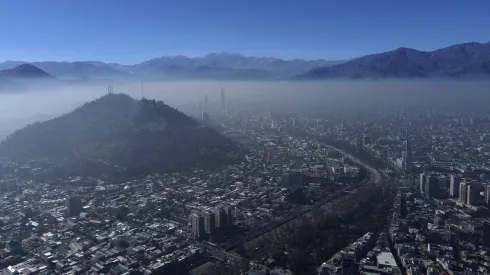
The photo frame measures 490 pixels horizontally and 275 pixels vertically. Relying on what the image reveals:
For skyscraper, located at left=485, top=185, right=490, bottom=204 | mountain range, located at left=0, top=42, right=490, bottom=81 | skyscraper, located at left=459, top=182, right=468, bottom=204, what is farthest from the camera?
mountain range, located at left=0, top=42, right=490, bottom=81

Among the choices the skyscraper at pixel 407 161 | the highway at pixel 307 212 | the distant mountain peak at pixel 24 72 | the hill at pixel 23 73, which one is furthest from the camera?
the distant mountain peak at pixel 24 72

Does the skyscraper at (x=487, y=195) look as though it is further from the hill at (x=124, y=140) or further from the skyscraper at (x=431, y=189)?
the hill at (x=124, y=140)

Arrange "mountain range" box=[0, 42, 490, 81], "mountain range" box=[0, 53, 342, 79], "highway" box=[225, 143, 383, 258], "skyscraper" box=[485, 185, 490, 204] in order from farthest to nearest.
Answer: "mountain range" box=[0, 42, 490, 81] → "mountain range" box=[0, 53, 342, 79] → "skyscraper" box=[485, 185, 490, 204] → "highway" box=[225, 143, 383, 258]

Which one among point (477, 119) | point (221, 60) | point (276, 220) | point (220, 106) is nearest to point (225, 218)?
point (276, 220)

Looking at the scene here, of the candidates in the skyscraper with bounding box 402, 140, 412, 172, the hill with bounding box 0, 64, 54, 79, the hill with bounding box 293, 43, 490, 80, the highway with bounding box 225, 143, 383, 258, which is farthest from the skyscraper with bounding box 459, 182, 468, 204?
the hill with bounding box 293, 43, 490, 80

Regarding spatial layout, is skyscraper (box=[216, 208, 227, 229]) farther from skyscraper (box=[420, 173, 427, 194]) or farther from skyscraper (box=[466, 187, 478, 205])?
skyscraper (box=[466, 187, 478, 205])

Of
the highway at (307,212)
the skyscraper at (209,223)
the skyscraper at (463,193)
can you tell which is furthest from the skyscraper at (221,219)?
the skyscraper at (463,193)

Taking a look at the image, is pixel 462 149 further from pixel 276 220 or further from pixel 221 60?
pixel 221 60
